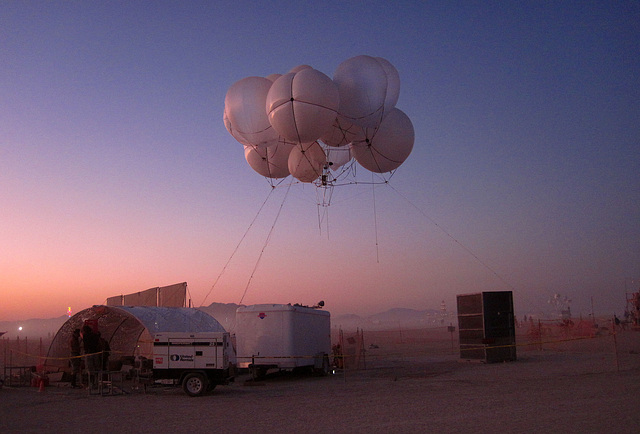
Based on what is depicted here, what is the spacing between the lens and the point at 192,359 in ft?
51.7

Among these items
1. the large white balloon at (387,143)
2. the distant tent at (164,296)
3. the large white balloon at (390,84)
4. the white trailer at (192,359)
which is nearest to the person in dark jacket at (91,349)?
the white trailer at (192,359)

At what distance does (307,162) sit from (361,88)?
272cm

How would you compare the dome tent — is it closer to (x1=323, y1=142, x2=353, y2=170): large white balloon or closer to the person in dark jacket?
the person in dark jacket

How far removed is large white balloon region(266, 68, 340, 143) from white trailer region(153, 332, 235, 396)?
20.3 feet

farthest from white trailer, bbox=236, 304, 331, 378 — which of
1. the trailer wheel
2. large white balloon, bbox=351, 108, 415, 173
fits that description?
large white balloon, bbox=351, 108, 415, 173

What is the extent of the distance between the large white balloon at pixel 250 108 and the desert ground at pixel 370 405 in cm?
698

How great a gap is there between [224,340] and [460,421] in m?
7.52

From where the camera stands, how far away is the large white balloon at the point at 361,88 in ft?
46.6

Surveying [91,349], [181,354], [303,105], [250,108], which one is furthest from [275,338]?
[303,105]

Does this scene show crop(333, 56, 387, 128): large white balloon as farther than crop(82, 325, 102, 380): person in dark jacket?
No

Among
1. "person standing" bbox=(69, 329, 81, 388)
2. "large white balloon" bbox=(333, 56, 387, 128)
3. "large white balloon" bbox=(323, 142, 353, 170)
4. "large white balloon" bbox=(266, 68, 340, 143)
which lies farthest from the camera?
"person standing" bbox=(69, 329, 81, 388)

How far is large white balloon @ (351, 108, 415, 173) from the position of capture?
51.2 ft

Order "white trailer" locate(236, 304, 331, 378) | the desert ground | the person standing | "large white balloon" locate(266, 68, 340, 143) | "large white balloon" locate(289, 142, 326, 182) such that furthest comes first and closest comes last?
"white trailer" locate(236, 304, 331, 378)
the person standing
"large white balloon" locate(289, 142, 326, 182)
"large white balloon" locate(266, 68, 340, 143)
the desert ground

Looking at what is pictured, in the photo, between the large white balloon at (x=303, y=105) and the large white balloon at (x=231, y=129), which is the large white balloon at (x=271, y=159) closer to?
the large white balloon at (x=231, y=129)
